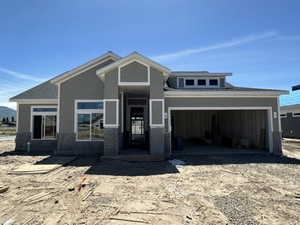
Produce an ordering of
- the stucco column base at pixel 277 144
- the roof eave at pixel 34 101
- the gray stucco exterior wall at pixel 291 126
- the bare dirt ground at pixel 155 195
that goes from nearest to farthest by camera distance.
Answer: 1. the bare dirt ground at pixel 155 195
2. the stucco column base at pixel 277 144
3. the roof eave at pixel 34 101
4. the gray stucco exterior wall at pixel 291 126

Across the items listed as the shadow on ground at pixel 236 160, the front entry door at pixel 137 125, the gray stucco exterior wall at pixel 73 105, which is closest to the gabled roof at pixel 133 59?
the gray stucco exterior wall at pixel 73 105

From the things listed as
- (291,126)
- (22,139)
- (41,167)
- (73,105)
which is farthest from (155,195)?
(291,126)

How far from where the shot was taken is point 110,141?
9453mm

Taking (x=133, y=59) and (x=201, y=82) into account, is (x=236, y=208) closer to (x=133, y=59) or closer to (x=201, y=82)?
(x=133, y=59)

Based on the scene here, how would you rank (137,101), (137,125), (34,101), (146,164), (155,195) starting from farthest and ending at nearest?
(137,125) → (137,101) → (34,101) → (146,164) → (155,195)

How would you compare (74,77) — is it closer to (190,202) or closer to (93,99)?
(93,99)

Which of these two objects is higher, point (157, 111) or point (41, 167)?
point (157, 111)

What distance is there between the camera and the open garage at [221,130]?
475 inches

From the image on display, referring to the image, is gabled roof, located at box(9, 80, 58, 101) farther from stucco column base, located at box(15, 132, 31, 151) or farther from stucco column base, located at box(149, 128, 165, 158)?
stucco column base, located at box(149, 128, 165, 158)

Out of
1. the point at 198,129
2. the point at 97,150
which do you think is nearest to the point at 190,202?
the point at 97,150

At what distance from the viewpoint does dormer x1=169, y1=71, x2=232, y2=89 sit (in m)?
14.5

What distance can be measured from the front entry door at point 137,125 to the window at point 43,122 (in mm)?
5473

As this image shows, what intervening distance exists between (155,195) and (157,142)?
4.40m

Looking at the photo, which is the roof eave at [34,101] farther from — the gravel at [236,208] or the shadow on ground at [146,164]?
the gravel at [236,208]
